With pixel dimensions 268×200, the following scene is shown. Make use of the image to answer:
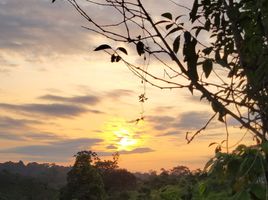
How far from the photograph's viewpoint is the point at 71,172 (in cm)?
3528

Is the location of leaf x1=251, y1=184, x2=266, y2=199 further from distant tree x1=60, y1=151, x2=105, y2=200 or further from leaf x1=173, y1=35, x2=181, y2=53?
distant tree x1=60, y1=151, x2=105, y2=200

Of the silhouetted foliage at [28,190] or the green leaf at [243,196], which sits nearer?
the green leaf at [243,196]

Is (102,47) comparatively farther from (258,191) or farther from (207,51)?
(258,191)

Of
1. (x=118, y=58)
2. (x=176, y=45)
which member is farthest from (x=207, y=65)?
(x=118, y=58)

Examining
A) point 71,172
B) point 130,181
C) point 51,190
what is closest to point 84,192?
point 71,172

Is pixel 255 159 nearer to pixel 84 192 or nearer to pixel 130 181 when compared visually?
pixel 84 192

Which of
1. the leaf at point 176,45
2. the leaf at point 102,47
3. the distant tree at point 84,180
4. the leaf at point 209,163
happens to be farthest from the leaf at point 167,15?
the distant tree at point 84,180

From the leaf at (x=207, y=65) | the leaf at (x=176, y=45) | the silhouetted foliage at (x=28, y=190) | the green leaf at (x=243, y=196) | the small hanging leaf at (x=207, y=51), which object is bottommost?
the green leaf at (x=243, y=196)

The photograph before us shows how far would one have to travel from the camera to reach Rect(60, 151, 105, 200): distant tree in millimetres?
34625

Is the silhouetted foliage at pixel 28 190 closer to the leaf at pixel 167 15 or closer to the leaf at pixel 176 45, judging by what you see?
the leaf at pixel 167 15

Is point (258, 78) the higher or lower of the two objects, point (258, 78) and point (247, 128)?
the higher

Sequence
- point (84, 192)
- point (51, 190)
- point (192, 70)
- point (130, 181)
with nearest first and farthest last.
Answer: point (192, 70) → point (84, 192) → point (130, 181) → point (51, 190)

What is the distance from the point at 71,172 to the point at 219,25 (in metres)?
33.6

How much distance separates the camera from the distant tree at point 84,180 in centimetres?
3462
